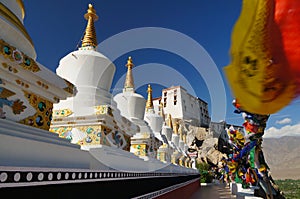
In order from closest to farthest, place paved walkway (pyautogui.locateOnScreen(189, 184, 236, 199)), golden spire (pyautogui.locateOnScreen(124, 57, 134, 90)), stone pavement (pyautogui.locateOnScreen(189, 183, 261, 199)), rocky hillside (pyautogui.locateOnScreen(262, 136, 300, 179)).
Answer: rocky hillside (pyautogui.locateOnScreen(262, 136, 300, 179)) < golden spire (pyautogui.locateOnScreen(124, 57, 134, 90)) < stone pavement (pyautogui.locateOnScreen(189, 183, 261, 199)) < paved walkway (pyautogui.locateOnScreen(189, 184, 236, 199))

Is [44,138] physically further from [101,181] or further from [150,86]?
[150,86]

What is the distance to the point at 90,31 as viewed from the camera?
19.9ft

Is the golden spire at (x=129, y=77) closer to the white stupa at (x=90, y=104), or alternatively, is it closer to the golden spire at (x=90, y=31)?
the white stupa at (x=90, y=104)

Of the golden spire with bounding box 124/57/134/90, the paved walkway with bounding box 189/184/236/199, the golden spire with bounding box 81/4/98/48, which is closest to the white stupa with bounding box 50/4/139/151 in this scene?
the golden spire with bounding box 81/4/98/48

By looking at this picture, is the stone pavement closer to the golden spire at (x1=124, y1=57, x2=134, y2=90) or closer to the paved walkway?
the paved walkway

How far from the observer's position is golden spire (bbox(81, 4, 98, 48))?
5.91 meters

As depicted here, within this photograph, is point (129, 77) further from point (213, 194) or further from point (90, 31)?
point (213, 194)

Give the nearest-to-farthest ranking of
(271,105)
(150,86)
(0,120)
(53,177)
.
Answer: (271,105)
(0,120)
(53,177)
(150,86)

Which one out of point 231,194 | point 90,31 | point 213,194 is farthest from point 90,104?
point 231,194

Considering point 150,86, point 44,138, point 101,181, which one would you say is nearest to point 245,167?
point 150,86

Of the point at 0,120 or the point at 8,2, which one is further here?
the point at 8,2

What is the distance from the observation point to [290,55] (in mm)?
1123

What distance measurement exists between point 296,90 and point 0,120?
225 centimetres

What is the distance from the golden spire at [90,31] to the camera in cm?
591
